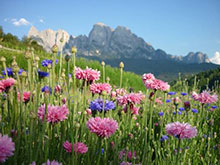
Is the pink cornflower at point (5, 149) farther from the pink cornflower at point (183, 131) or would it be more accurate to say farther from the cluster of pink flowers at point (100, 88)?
the pink cornflower at point (183, 131)

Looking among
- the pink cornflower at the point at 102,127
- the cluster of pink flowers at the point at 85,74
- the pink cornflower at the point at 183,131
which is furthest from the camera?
the cluster of pink flowers at the point at 85,74

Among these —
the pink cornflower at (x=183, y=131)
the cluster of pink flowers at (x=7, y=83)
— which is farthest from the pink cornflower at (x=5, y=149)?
the pink cornflower at (x=183, y=131)

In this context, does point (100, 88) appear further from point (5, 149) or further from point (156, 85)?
point (5, 149)

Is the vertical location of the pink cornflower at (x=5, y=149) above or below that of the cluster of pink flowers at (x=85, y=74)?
below

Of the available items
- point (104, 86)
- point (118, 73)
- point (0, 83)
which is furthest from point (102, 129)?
point (118, 73)

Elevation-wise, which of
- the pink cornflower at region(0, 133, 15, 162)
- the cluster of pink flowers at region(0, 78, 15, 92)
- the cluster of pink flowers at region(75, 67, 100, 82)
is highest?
the cluster of pink flowers at region(75, 67, 100, 82)

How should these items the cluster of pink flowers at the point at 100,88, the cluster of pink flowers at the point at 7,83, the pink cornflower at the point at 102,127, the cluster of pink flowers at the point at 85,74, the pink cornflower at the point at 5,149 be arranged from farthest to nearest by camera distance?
the cluster of pink flowers at the point at 100,88 → the cluster of pink flowers at the point at 85,74 → the cluster of pink flowers at the point at 7,83 → the pink cornflower at the point at 102,127 → the pink cornflower at the point at 5,149

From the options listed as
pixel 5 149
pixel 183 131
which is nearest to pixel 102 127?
pixel 5 149

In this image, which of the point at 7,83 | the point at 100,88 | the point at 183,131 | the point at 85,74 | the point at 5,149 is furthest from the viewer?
the point at 100,88

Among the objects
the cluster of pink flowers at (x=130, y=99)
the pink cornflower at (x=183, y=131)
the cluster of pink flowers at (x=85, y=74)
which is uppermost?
the cluster of pink flowers at (x=85, y=74)

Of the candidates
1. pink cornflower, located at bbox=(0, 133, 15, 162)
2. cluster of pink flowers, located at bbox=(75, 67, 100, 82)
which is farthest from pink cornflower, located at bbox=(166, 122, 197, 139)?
pink cornflower, located at bbox=(0, 133, 15, 162)

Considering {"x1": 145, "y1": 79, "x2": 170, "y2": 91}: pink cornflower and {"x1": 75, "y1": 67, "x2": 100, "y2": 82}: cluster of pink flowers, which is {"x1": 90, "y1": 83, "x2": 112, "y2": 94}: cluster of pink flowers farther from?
{"x1": 145, "y1": 79, "x2": 170, "y2": 91}: pink cornflower

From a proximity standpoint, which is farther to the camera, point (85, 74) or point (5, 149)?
point (85, 74)

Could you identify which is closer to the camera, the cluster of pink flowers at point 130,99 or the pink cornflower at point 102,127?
the pink cornflower at point 102,127
